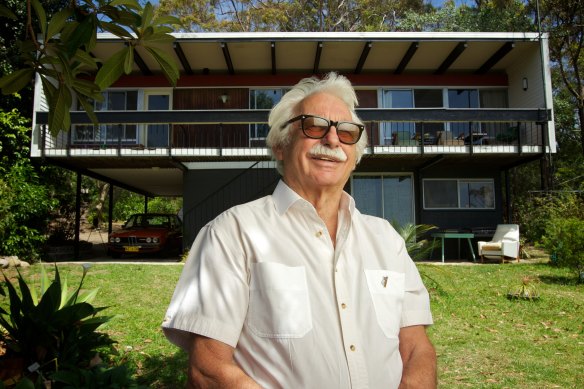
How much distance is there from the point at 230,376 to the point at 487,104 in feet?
53.2

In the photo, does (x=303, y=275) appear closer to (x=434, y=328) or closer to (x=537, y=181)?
(x=434, y=328)

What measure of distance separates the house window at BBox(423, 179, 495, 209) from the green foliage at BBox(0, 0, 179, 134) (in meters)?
13.2

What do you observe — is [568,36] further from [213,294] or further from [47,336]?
[213,294]

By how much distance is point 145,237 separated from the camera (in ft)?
43.2

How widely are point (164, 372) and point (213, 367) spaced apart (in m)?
2.86

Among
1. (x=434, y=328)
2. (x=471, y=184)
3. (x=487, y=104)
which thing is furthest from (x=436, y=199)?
(x=434, y=328)

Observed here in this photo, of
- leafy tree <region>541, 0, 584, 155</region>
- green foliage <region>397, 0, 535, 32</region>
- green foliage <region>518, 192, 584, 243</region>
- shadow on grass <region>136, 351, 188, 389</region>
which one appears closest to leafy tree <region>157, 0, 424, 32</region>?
green foliage <region>397, 0, 535, 32</region>

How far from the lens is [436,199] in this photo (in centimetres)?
1454

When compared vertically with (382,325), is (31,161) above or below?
above

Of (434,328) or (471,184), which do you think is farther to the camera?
(471,184)

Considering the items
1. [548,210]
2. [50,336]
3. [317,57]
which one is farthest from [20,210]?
[548,210]

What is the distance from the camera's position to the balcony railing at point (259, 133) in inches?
485

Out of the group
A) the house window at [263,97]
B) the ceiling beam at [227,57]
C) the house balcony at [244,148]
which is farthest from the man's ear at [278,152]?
the house window at [263,97]

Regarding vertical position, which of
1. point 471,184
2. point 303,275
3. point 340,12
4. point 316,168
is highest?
point 340,12
